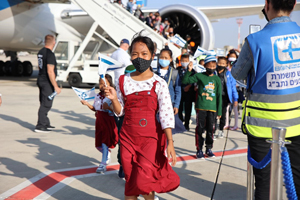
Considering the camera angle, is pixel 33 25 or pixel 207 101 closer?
pixel 207 101

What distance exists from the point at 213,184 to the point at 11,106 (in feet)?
23.4

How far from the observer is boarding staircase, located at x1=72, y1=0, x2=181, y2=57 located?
488 inches

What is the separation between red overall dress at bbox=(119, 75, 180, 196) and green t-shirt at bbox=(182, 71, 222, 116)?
2479 mm

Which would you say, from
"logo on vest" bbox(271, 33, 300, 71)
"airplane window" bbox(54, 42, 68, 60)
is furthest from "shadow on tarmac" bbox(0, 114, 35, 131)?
"airplane window" bbox(54, 42, 68, 60)

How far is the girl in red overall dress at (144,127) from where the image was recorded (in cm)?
251

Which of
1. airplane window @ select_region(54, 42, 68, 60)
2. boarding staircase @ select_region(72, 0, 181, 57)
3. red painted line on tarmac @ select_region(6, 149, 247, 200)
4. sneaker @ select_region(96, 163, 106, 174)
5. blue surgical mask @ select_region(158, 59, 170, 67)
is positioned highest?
boarding staircase @ select_region(72, 0, 181, 57)

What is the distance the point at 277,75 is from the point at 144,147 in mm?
1091

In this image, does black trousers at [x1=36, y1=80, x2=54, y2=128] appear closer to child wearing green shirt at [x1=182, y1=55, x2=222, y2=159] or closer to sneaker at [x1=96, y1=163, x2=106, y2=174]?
sneaker at [x1=96, y1=163, x2=106, y2=174]

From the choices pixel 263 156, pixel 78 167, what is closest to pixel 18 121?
pixel 78 167

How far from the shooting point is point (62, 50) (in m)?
13.4

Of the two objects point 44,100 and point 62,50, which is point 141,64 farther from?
point 62,50

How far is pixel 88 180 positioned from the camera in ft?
13.0

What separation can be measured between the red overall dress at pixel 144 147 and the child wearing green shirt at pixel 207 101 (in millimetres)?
→ 2414

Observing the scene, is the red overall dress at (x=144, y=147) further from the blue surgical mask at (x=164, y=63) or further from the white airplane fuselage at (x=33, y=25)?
the white airplane fuselage at (x=33, y=25)
